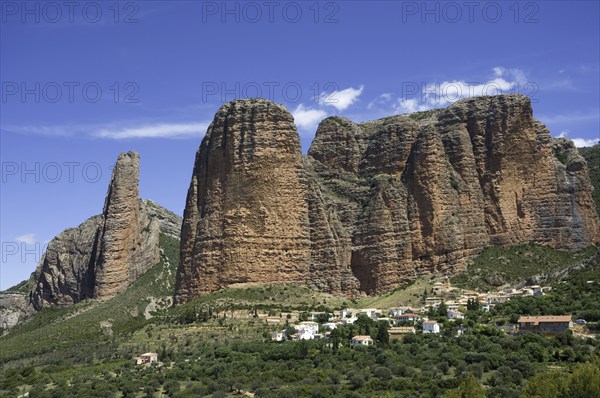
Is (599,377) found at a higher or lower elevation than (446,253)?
lower

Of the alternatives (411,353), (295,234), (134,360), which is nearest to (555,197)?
(295,234)

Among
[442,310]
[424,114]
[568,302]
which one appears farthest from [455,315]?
[424,114]

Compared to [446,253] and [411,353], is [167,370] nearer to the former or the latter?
[411,353]

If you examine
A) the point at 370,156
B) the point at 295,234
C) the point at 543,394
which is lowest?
the point at 543,394

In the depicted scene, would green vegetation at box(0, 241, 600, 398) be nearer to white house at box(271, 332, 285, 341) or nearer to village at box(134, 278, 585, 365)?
village at box(134, 278, 585, 365)

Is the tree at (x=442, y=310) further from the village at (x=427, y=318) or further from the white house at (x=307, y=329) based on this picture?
the white house at (x=307, y=329)

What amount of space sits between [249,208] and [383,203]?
16.7m

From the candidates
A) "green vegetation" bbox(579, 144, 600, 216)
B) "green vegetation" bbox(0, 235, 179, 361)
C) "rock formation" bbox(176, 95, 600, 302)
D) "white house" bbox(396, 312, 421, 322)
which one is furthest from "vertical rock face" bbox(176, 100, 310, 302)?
"green vegetation" bbox(579, 144, 600, 216)

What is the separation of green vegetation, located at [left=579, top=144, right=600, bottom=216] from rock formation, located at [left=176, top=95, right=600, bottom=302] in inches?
417

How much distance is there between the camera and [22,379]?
82.4 meters

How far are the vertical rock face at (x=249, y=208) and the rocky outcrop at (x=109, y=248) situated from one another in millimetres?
28249

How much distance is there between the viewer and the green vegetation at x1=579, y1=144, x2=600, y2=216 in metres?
121

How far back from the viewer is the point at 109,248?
13250cm

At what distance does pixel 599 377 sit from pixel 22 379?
54.4 metres
